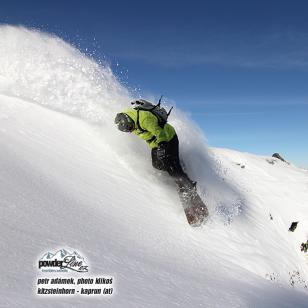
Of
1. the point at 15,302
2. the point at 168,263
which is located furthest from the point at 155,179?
the point at 15,302

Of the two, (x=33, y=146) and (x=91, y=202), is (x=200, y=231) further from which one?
(x=33, y=146)

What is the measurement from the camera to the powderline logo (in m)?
4.85

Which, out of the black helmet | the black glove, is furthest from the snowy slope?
the black helmet

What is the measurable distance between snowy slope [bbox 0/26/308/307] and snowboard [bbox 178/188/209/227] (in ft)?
0.84

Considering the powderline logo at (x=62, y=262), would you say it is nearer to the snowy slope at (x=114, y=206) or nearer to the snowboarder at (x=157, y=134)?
the snowy slope at (x=114, y=206)

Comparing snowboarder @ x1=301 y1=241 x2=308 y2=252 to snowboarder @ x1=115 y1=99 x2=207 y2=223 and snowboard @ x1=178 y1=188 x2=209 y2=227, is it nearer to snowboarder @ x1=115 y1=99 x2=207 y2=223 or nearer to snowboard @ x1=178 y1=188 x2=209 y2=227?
snowboard @ x1=178 y1=188 x2=209 y2=227

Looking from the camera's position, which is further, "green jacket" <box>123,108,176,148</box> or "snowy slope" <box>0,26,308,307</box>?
"green jacket" <box>123,108,176,148</box>

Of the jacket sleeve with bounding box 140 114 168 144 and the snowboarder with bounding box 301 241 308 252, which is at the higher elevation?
the jacket sleeve with bounding box 140 114 168 144

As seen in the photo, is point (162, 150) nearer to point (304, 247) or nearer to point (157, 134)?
point (157, 134)

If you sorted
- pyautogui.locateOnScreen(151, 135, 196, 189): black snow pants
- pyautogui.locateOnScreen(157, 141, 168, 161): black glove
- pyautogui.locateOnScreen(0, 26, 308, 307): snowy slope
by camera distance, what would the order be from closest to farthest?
pyautogui.locateOnScreen(0, 26, 308, 307): snowy slope < pyautogui.locateOnScreen(157, 141, 168, 161): black glove < pyautogui.locateOnScreen(151, 135, 196, 189): black snow pants

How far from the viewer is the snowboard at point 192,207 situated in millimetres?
10508

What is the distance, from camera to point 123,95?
14797 millimetres

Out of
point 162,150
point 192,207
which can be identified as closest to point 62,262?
point 192,207

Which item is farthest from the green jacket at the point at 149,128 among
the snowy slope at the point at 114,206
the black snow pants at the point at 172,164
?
the snowy slope at the point at 114,206
